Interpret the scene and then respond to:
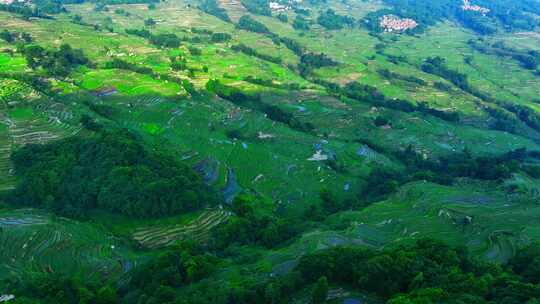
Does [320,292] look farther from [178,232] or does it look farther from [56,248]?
[56,248]

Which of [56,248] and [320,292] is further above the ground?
[320,292]

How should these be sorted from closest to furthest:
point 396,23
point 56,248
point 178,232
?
point 56,248, point 178,232, point 396,23

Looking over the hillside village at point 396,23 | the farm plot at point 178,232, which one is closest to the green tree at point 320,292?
the farm plot at point 178,232

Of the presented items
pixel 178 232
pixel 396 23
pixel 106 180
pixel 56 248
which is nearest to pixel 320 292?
pixel 178 232

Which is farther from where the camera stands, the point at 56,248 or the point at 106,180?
the point at 106,180

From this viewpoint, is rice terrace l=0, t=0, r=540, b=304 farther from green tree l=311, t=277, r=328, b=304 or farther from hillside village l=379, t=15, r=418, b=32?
hillside village l=379, t=15, r=418, b=32

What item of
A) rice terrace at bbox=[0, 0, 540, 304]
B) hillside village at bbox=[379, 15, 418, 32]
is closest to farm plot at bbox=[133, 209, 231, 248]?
rice terrace at bbox=[0, 0, 540, 304]

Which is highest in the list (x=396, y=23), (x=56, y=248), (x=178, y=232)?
(x=396, y=23)

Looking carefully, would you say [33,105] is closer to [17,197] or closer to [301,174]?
[17,197]
